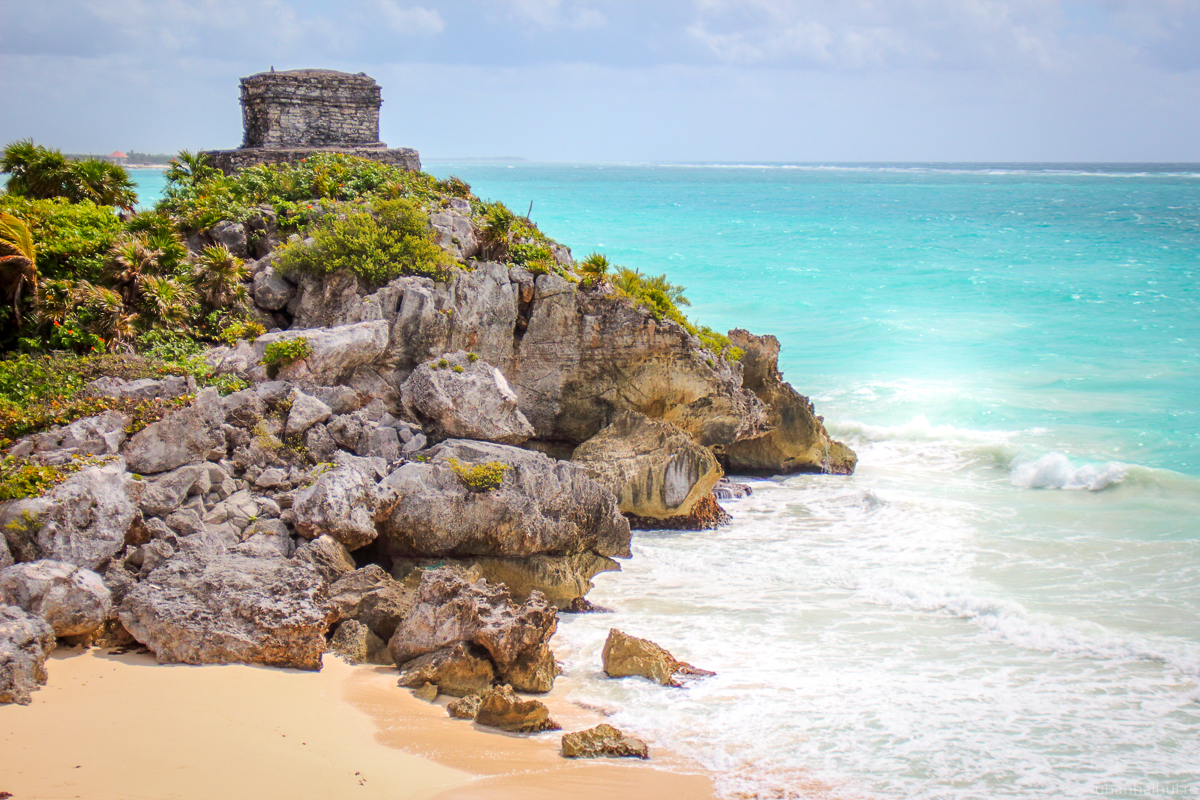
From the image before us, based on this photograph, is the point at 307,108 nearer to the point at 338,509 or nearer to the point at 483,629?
the point at 338,509

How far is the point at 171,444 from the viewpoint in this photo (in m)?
10.1

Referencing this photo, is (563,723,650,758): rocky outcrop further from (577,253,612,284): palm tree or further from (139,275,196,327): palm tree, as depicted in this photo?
(139,275,196,327): palm tree

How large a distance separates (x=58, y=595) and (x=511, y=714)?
452 centimetres

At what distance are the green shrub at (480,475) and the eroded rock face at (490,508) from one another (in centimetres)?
6

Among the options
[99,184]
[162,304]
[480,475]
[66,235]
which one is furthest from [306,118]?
[480,475]

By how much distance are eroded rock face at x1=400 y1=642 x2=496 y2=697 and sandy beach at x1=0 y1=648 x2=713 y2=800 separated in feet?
0.75

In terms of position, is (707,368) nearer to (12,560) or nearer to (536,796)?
(536,796)

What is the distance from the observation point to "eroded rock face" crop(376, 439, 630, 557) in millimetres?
10266

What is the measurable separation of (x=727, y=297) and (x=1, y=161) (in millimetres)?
27645

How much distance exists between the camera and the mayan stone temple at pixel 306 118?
1997 cm

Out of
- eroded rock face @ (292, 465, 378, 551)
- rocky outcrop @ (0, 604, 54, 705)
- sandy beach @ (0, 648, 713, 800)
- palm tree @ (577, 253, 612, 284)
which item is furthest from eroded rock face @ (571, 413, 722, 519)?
rocky outcrop @ (0, 604, 54, 705)

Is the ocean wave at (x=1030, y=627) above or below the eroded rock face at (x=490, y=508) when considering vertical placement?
below

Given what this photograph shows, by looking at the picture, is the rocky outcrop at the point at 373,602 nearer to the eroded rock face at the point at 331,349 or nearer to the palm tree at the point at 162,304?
the eroded rock face at the point at 331,349

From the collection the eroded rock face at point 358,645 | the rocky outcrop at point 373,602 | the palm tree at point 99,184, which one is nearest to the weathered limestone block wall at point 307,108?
the palm tree at point 99,184
